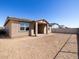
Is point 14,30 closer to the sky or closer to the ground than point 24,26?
closer to the ground

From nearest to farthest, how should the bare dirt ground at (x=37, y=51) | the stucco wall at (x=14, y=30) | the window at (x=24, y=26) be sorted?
the bare dirt ground at (x=37, y=51), the stucco wall at (x=14, y=30), the window at (x=24, y=26)

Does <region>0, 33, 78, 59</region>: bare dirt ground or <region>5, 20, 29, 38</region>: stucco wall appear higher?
<region>5, 20, 29, 38</region>: stucco wall

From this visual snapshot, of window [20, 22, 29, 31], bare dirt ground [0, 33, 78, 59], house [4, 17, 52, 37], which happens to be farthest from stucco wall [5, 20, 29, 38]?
bare dirt ground [0, 33, 78, 59]

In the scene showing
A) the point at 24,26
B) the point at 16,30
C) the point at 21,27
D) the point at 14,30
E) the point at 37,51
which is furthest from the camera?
the point at 24,26

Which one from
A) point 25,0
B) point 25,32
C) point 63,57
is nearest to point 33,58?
point 63,57

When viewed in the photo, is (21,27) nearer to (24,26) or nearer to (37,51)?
(24,26)

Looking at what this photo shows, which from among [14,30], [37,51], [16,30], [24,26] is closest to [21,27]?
[24,26]

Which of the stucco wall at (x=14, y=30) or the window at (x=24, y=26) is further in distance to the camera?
the window at (x=24, y=26)

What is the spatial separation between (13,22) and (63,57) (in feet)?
35.6

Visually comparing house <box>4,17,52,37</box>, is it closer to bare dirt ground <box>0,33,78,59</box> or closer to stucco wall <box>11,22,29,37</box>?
stucco wall <box>11,22,29,37</box>

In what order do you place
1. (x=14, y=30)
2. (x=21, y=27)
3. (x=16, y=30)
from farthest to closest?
(x=21, y=27), (x=16, y=30), (x=14, y=30)

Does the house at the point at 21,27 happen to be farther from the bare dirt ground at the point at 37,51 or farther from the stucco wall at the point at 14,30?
the bare dirt ground at the point at 37,51

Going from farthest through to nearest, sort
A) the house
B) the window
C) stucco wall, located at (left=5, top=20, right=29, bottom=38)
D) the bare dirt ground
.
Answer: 1. the window
2. the house
3. stucco wall, located at (left=5, top=20, right=29, bottom=38)
4. the bare dirt ground

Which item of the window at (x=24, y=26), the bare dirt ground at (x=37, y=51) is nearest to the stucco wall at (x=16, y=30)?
the window at (x=24, y=26)
